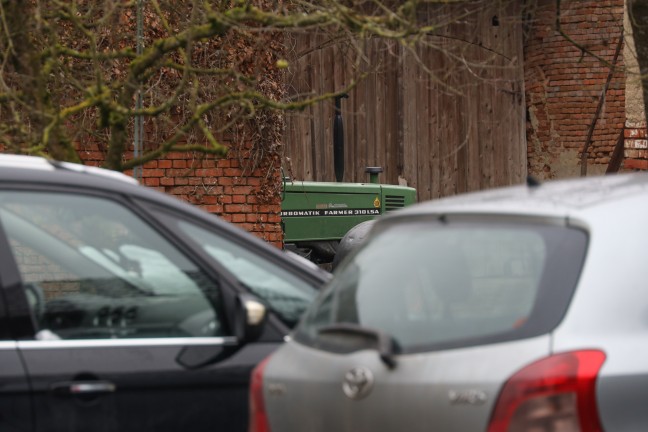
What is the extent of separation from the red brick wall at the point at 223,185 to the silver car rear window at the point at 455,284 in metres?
7.16

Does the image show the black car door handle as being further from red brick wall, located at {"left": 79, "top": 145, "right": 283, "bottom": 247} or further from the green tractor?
the green tractor

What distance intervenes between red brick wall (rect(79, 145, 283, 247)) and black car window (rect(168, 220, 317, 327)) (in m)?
6.45

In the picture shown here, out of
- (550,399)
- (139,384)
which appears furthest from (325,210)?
(550,399)

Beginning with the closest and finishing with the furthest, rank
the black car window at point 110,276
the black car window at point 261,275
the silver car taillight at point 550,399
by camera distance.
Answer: the silver car taillight at point 550,399 < the black car window at point 110,276 < the black car window at point 261,275

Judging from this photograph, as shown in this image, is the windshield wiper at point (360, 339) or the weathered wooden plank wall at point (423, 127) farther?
the weathered wooden plank wall at point (423, 127)

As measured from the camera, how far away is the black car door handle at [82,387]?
386cm

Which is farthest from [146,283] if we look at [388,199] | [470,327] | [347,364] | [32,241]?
[388,199]

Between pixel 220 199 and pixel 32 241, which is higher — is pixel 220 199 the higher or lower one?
the lower one

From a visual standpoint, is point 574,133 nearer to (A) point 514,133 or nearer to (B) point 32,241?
(A) point 514,133

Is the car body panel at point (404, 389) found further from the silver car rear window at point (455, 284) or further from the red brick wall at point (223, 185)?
the red brick wall at point (223, 185)

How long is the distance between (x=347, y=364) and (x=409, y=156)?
1455 centimetres

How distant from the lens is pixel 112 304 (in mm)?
4121

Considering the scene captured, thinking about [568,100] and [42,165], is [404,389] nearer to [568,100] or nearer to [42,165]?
[42,165]

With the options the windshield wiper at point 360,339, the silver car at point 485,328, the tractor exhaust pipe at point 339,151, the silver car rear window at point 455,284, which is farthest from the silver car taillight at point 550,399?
the tractor exhaust pipe at point 339,151
